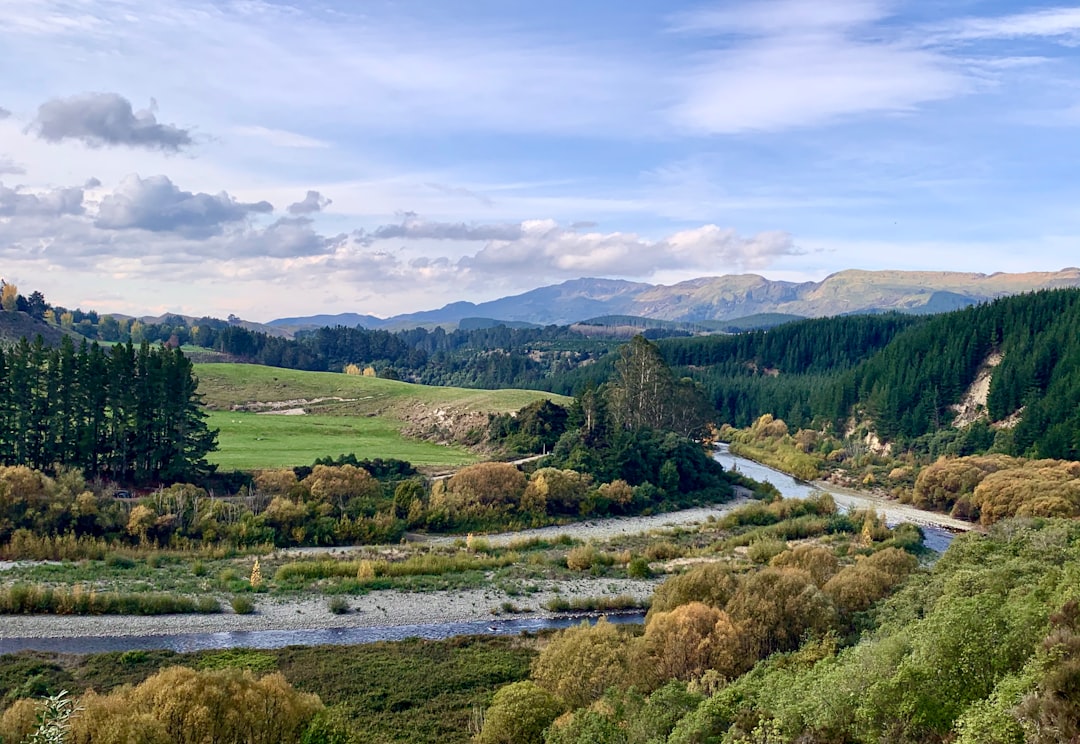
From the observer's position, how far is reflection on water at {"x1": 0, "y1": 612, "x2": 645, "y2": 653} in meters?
36.2

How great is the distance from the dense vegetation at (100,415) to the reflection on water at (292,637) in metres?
27.5

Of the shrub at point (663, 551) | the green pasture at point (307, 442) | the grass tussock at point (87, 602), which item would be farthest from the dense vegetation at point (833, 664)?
the green pasture at point (307, 442)

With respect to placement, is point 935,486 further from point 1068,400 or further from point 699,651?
point 699,651

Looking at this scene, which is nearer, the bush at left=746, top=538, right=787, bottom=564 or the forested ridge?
the bush at left=746, top=538, right=787, bottom=564

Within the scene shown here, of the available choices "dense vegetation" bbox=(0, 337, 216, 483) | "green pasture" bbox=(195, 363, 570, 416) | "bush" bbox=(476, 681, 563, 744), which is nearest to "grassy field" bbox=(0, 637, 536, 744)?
"bush" bbox=(476, 681, 563, 744)

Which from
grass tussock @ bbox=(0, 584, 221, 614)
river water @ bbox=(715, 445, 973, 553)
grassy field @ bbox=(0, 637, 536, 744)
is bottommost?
river water @ bbox=(715, 445, 973, 553)

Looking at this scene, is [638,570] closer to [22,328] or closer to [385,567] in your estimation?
[385,567]

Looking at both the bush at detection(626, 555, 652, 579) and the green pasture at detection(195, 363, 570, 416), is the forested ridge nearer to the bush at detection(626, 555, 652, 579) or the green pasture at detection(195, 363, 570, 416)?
the green pasture at detection(195, 363, 570, 416)

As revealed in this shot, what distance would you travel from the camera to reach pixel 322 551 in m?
54.5

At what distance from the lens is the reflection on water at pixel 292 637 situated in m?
36.2

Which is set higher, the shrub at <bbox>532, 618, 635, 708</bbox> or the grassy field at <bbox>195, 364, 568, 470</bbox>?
the grassy field at <bbox>195, 364, 568, 470</bbox>

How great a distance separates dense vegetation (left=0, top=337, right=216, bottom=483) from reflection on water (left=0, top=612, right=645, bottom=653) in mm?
27527

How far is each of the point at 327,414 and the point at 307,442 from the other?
23732 millimetres

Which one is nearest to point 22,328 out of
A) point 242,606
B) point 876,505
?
point 242,606
